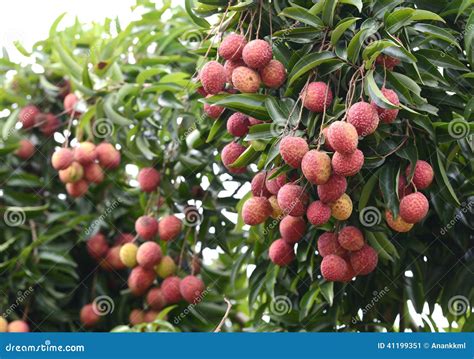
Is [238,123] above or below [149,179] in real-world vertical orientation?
above

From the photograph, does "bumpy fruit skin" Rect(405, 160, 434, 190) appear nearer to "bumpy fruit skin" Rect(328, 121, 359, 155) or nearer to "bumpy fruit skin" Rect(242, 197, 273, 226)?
"bumpy fruit skin" Rect(328, 121, 359, 155)

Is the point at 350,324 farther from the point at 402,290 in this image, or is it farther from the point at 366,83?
the point at 366,83

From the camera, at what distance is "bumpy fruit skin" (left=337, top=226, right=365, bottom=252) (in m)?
1.57

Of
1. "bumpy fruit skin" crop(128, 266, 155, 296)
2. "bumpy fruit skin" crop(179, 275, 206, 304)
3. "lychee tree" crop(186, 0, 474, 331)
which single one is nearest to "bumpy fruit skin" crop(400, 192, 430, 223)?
"lychee tree" crop(186, 0, 474, 331)

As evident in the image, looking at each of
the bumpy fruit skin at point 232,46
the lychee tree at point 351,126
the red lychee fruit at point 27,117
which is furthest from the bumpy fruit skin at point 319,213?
the red lychee fruit at point 27,117

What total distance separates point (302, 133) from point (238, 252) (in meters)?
0.83

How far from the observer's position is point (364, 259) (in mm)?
1586

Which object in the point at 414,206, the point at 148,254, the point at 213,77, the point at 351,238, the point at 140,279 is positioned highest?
the point at 213,77

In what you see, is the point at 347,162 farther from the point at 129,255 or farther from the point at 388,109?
the point at 129,255

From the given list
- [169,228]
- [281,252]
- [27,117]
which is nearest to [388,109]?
[281,252]

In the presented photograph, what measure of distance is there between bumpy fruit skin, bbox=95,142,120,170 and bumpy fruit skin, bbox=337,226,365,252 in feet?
3.16

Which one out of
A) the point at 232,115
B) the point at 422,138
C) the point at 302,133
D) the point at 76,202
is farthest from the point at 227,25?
the point at 76,202

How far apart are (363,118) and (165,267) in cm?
97

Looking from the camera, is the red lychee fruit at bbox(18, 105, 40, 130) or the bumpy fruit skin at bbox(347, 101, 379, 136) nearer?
the bumpy fruit skin at bbox(347, 101, 379, 136)
